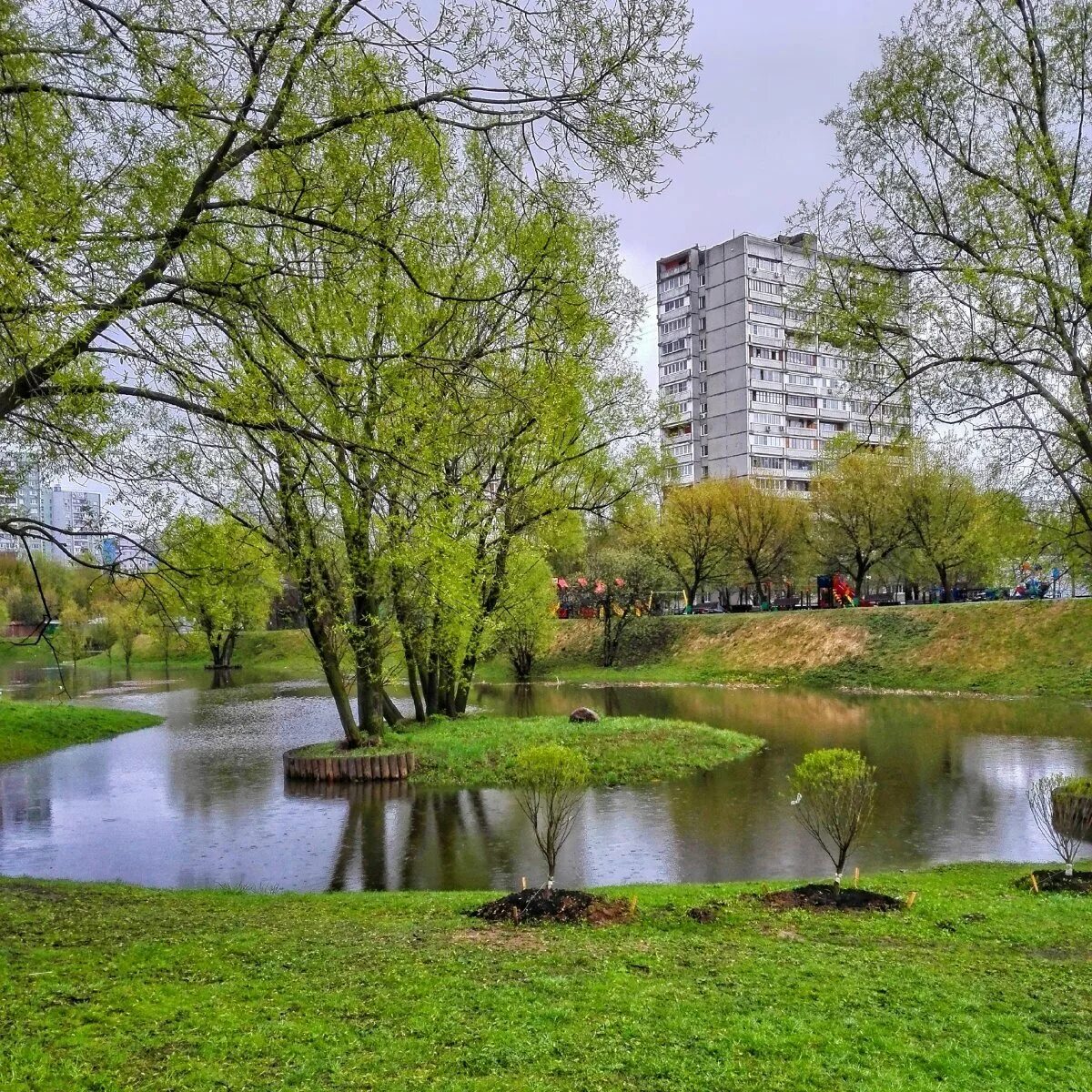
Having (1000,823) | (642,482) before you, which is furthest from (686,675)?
(1000,823)

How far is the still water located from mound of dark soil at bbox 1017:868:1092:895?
6.81 feet

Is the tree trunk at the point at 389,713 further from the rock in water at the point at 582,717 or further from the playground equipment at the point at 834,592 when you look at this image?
the playground equipment at the point at 834,592

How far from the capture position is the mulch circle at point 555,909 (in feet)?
29.7

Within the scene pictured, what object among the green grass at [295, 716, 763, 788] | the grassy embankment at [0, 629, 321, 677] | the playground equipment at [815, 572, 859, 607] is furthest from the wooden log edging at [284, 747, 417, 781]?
the grassy embankment at [0, 629, 321, 677]

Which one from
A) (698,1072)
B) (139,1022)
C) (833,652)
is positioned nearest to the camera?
(698,1072)

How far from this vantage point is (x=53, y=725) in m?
30.7

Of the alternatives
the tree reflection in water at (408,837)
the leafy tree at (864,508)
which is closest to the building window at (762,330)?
the leafy tree at (864,508)

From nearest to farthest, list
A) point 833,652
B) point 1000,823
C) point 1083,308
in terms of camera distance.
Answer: point 1083,308, point 1000,823, point 833,652

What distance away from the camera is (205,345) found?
8.45 m

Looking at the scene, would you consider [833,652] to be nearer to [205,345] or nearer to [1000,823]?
[1000,823]

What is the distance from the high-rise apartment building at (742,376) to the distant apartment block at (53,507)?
7610 cm

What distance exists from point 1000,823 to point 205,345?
560 inches

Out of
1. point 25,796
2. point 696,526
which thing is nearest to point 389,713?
point 25,796

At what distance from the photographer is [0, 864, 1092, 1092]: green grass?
5.21 metres
